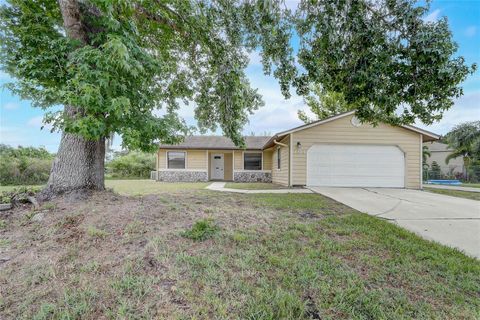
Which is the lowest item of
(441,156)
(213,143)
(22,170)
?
(22,170)

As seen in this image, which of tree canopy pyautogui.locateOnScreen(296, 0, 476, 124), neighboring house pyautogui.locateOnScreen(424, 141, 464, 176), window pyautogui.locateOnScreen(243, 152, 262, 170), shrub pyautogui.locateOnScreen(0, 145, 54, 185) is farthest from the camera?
neighboring house pyautogui.locateOnScreen(424, 141, 464, 176)

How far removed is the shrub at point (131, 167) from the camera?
2106 cm

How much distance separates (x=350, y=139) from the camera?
11.1 meters

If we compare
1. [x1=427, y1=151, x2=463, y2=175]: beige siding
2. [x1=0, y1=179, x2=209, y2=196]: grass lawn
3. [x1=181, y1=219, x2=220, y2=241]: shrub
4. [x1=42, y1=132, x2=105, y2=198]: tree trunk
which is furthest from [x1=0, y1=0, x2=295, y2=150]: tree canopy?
[x1=427, y1=151, x2=463, y2=175]: beige siding

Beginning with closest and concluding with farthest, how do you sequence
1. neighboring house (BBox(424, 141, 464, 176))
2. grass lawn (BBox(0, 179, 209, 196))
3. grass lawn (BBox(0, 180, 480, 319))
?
grass lawn (BBox(0, 180, 480, 319)), grass lawn (BBox(0, 179, 209, 196)), neighboring house (BBox(424, 141, 464, 176))

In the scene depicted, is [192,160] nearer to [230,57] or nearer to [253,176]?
[253,176]

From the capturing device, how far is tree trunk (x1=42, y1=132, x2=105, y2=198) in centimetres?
479

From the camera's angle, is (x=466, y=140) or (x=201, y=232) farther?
(x=466, y=140)

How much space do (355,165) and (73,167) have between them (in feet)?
35.6

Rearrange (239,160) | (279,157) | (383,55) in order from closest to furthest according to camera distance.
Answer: (383,55) < (279,157) < (239,160)

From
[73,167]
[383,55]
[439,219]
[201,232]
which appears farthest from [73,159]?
[439,219]

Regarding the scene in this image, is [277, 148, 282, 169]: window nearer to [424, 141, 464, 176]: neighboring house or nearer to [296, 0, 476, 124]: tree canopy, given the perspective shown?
[296, 0, 476, 124]: tree canopy

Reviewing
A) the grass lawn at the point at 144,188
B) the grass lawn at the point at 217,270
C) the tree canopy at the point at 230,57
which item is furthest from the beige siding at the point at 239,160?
the grass lawn at the point at 217,270

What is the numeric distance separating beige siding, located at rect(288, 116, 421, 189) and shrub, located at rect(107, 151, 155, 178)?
14553 millimetres
